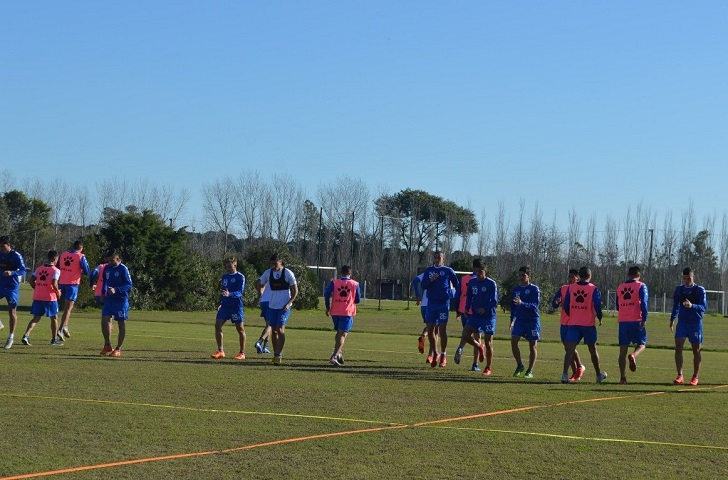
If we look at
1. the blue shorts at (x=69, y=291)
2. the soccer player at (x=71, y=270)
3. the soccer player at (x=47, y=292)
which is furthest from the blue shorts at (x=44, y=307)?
the blue shorts at (x=69, y=291)

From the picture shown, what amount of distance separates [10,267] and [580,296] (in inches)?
446

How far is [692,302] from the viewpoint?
19.2 metres

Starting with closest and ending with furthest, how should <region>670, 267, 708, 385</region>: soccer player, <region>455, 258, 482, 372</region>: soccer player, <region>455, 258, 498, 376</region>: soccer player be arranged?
1. <region>670, 267, 708, 385</region>: soccer player
2. <region>455, 258, 498, 376</region>: soccer player
3. <region>455, 258, 482, 372</region>: soccer player

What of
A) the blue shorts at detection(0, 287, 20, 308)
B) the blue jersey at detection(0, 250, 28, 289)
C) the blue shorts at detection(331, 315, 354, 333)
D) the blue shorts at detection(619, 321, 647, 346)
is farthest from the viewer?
the blue jersey at detection(0, 250, 28, 289)

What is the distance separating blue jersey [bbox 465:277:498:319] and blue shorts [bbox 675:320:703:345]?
3228 mm

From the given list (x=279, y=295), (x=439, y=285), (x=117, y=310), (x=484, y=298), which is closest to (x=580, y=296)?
(x=484, y=298)

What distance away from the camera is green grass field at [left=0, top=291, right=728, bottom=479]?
377 inches

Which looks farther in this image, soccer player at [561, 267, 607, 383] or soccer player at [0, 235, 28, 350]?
soccer player at [0, 235, 28, 350]

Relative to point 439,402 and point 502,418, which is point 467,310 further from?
point 502,418

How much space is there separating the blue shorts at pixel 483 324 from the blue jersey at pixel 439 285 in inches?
39.7

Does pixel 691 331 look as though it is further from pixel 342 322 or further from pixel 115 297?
pixel 115 297

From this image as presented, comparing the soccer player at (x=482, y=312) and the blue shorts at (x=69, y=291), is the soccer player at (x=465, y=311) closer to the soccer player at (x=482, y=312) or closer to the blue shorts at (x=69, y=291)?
the soccer player at (x=482, y=312)

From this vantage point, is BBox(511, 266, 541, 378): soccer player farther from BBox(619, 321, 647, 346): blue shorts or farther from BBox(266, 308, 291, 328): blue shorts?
BBox(266, 308, 291, 328): blue shorts

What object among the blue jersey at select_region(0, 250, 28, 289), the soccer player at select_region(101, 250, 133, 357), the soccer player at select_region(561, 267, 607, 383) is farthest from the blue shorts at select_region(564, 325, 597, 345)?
the blue jersey at select_region(0, 250, 28, 289)
